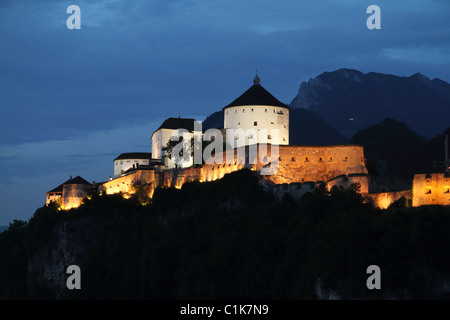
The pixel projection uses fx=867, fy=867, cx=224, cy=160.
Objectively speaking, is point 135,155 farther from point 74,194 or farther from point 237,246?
point 237,246

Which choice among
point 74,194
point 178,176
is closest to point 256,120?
point 178,176

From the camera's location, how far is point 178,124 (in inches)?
3836

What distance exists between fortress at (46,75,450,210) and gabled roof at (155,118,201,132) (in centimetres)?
2

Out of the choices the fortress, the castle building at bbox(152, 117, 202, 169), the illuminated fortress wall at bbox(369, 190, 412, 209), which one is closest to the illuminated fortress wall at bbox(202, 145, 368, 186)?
the fortress

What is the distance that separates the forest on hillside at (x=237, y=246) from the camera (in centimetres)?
5897

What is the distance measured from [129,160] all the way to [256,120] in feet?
74.4

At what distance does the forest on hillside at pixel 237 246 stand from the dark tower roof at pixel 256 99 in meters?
10.4

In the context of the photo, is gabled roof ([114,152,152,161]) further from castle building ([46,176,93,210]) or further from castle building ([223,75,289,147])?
castle building ([223,75,289,147])

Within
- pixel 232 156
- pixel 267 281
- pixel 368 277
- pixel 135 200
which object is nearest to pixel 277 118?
pixel 232 156

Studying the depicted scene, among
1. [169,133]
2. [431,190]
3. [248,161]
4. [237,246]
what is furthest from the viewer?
[169,133]

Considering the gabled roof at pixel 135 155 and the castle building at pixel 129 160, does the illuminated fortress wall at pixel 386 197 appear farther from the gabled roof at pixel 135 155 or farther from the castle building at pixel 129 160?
the gabled roof at pixel 135 155

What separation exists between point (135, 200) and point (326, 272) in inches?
1285

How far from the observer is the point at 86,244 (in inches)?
3595
